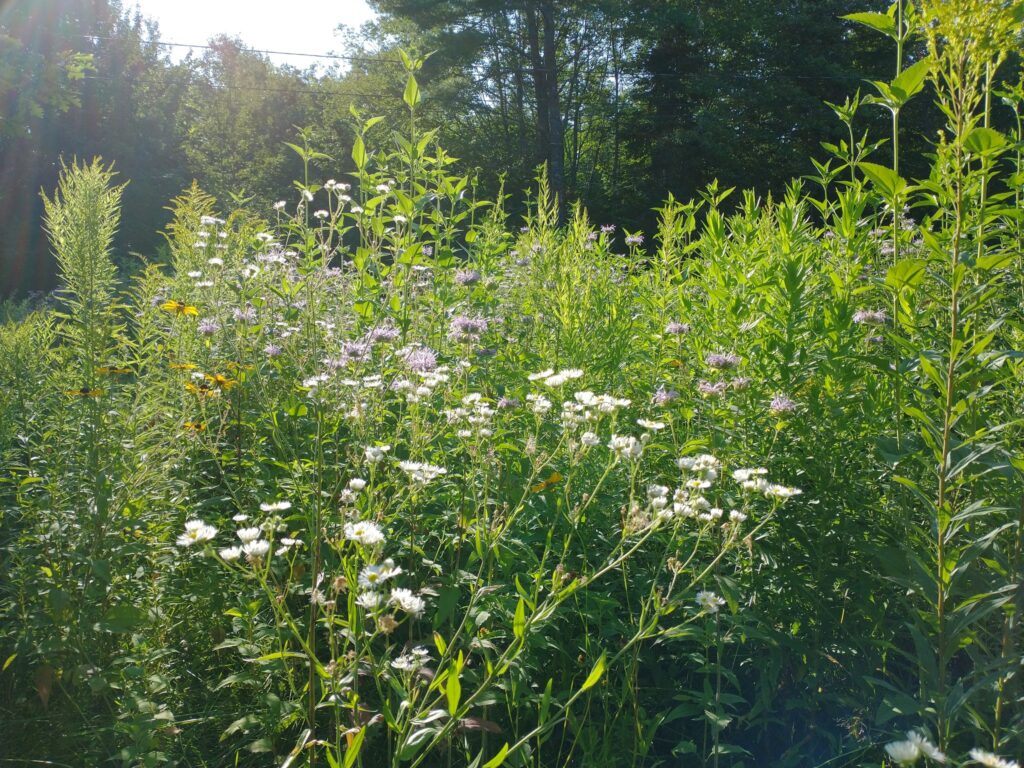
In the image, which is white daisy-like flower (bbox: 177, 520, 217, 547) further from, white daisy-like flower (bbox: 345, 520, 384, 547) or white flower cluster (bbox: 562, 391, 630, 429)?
white flower cluster (bbox: 562, 391, 630, 429)

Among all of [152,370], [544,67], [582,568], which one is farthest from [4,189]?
[582,568]

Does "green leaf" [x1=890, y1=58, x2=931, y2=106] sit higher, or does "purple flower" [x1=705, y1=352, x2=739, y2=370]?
"green leaf" [x1=890, y1=58, x2=931, y2=106]

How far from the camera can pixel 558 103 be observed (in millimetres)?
21578

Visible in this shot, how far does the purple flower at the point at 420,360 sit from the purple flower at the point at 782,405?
1121mm

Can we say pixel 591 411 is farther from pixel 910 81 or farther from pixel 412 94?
pixel 412 94

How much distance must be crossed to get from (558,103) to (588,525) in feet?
68.7

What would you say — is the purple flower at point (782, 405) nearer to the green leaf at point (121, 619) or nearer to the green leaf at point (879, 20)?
the green leaf at point (879, 20)

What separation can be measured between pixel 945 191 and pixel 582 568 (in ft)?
4.84

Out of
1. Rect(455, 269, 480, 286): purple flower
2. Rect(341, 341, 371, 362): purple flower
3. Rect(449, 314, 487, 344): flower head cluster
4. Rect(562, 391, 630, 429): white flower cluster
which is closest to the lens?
Rect(562, 391, 630, 429): white flower cluster

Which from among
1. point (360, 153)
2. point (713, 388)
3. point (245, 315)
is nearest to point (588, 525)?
point (713, 388)

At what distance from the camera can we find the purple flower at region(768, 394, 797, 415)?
2268 millimetres

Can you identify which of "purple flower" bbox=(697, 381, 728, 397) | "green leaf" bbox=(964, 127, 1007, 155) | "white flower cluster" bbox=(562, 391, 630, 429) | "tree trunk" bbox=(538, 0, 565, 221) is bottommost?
"purple flower" bbox=(697, 381, 728, 397)

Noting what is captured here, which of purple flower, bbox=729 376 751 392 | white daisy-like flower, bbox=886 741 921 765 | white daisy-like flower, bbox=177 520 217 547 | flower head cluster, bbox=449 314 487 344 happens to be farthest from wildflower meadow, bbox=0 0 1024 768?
white daisy-like flower, bbox=886 741 921 765

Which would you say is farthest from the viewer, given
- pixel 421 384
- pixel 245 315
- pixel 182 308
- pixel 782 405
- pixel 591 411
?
pixel 182 308
